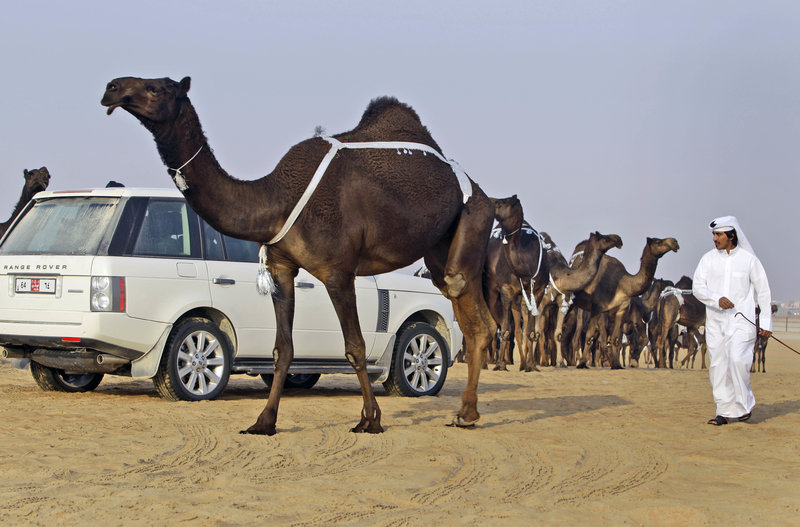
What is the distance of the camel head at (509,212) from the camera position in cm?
2150

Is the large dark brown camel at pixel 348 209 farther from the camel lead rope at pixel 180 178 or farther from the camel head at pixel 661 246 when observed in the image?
the camel head at pixel 661 246

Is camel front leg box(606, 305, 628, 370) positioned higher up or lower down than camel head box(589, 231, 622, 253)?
lower down

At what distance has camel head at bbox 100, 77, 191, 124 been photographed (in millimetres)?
7465

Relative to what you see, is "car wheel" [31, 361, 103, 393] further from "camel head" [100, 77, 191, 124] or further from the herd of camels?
"camel head" [100, 77, 191, 124]

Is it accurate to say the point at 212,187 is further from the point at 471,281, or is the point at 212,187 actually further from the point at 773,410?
the point at 773,410

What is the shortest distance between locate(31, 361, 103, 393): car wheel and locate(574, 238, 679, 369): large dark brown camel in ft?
48.9

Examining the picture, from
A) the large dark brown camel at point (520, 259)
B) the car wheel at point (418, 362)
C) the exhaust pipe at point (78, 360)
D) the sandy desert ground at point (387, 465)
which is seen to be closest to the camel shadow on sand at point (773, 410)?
the sandy desert ground at point (387, 465)

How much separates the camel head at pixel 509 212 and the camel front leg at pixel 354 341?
42.9ft

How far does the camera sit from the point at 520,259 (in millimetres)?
21938

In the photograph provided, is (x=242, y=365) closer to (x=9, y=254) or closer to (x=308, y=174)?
(x=9, y=254)

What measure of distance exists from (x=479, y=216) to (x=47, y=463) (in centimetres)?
454

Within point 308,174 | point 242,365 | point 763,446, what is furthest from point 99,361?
point 763,446

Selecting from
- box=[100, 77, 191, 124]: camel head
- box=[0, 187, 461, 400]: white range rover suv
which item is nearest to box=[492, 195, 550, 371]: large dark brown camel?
box=[0, 187, 461, 400]: white range rover suv

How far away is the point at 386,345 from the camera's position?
1255cm
